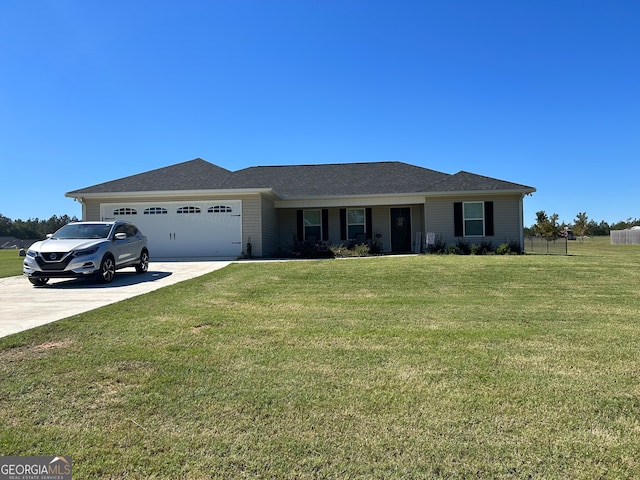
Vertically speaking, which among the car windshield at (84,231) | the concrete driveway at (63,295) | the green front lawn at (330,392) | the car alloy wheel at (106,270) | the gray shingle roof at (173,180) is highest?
the gray shingle roof at (173,180)

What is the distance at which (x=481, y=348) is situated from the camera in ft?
14.6

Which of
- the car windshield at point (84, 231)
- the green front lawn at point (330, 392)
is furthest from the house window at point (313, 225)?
the green front lawn at point (330, 392)

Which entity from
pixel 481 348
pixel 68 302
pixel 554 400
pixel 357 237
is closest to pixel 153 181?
pixel 357 237

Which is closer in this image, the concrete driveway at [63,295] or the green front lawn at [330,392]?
the green front lawn at [330,392]

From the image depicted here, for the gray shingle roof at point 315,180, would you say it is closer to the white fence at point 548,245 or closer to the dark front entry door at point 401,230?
the dark front entry door at point 401,230

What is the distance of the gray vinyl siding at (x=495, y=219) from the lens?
58.7ft

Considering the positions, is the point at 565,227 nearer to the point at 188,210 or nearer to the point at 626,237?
the point at 626,237

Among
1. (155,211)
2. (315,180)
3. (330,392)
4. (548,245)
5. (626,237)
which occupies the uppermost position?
(315,180)

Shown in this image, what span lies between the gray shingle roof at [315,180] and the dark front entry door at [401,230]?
1.44m

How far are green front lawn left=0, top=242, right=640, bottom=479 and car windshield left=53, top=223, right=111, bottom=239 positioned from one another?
5067mm

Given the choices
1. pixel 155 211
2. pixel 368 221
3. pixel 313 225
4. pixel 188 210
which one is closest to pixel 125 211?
pixel 155 211

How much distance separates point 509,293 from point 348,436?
625 centimetres

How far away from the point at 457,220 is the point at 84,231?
1403 centimetres

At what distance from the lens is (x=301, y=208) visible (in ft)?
64.4
